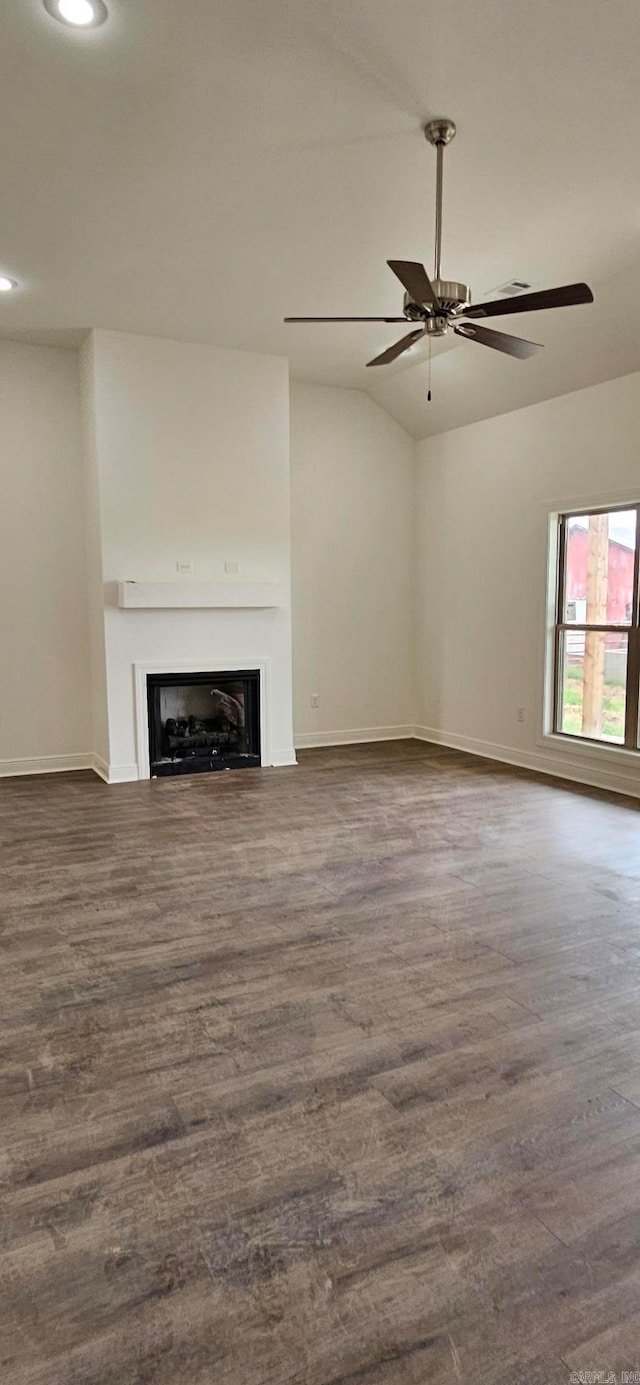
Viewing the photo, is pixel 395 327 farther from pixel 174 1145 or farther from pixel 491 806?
pixel 174 1145

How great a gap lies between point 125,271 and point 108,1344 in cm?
474

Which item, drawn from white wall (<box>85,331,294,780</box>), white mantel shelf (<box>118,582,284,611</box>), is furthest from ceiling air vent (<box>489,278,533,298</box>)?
white mantel shelf (<box>118,582,284,611</box>)

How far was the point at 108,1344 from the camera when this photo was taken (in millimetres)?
1391

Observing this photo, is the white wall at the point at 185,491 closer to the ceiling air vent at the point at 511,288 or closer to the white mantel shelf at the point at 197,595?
the white mantel shelf at the point at 197,595

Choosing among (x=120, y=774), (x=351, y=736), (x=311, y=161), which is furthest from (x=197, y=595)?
(x=311, y=161)

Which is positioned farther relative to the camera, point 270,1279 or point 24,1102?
point 24,1102

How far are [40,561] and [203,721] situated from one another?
5.80 feet

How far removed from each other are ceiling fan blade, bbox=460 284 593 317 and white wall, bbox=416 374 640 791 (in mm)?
2188

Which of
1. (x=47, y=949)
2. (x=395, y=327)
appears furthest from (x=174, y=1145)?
(x=395, y=327)

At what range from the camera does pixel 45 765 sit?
6.17 meters

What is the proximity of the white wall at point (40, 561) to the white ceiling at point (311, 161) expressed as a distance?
0.56 meters

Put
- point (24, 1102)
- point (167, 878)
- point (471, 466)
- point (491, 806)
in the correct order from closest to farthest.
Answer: point (24, 1102), point (167, 878), point (491, 806), point (471, 466)

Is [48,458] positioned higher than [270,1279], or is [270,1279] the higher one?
[48,458]

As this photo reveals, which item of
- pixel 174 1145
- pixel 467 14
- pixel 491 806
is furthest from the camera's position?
pixel 491 806
